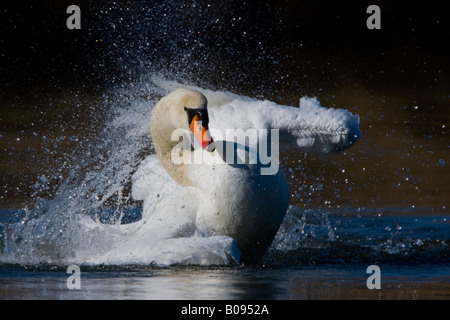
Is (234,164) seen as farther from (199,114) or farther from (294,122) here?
(294,122)

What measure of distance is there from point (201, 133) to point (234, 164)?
0.33 m

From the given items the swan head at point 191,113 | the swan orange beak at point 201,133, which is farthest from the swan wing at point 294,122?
the swan orange beak at point 201,133

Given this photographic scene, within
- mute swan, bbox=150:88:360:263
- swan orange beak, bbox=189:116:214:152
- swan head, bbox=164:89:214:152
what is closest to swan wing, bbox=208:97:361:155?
mute swan, bbox=150:88:360:263

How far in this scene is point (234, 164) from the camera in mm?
5883

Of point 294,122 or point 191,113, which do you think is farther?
point 294,122

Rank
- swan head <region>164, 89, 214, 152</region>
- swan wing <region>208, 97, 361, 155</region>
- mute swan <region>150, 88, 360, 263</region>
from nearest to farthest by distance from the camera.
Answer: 1. mute swan <region>150, 88, 360, 263</region>
2. swan head <region>164, 89, 214, 152</region>
3. swan wing <region>208, 97, 361, 155</region>

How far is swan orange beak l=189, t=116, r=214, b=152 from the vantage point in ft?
19.4

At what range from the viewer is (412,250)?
21.9 ft

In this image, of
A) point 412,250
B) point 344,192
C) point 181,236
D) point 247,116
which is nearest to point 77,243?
point 181,236

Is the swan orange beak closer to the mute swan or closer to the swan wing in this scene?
the mute swan

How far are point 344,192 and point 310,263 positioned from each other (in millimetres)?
5272

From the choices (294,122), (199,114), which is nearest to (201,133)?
(199,114)

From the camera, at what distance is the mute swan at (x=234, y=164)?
5809 mm

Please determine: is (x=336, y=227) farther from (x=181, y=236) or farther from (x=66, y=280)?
Answer: (x=66, y=280)
